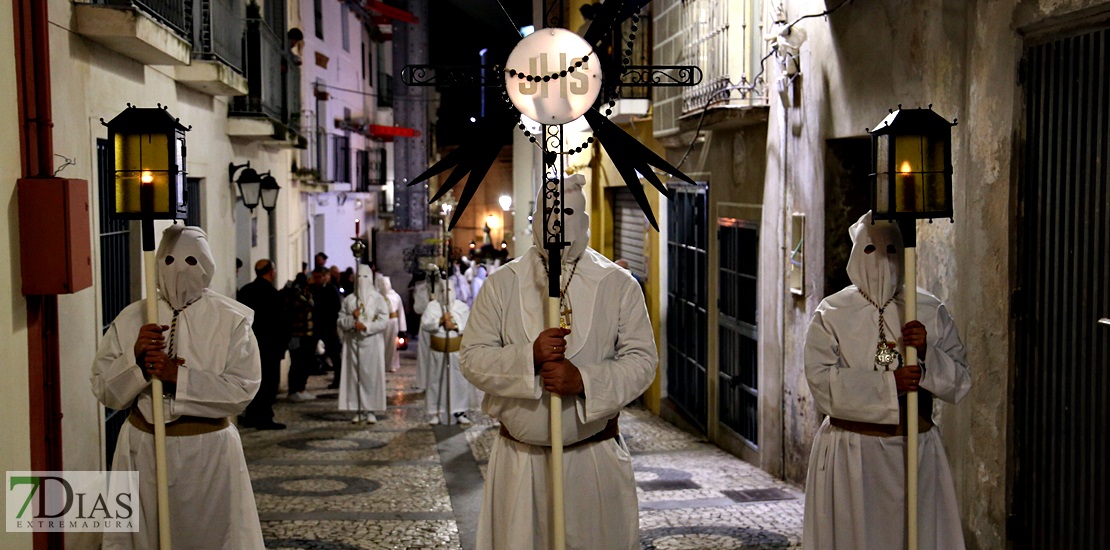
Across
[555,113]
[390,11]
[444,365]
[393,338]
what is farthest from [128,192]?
[390,11]

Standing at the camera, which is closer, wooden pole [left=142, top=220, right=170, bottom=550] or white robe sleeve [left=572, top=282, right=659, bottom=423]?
white robe sleeve [left=572, top=282, right=659, bottom=423]

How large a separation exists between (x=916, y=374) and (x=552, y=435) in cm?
168

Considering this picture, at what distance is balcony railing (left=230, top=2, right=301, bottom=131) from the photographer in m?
14.4

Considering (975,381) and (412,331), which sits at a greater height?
(975,381)

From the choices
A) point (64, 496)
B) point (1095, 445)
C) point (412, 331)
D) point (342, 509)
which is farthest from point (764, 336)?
point (412, 331)

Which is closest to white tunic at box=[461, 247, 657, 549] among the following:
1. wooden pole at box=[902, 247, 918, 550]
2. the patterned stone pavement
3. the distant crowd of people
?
wooden pole at box=[902, 247, 918, 550]

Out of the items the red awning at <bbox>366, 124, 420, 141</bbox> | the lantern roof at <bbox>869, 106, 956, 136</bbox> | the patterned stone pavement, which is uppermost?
the red awning at <bbox>366, 124, 420, 141</bbox>

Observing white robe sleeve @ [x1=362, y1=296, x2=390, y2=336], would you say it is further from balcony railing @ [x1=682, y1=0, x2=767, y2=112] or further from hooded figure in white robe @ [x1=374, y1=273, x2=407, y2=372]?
balcony railing @ [x1=682, y1=0, x2=767, y2=112]

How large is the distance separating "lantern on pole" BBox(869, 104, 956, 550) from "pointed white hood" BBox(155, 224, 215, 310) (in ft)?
11.2

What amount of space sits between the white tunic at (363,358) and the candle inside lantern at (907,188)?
980 cm

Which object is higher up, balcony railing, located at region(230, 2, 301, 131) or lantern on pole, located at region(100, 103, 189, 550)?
balcony railing, located at region(230, 2, 301, 131)

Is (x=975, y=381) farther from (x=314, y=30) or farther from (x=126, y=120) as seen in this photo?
(x=314, y=30)

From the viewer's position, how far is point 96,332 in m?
8.12

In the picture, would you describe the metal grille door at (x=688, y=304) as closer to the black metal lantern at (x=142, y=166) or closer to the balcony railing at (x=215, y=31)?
the balcony railing at (x=215, y=31)
